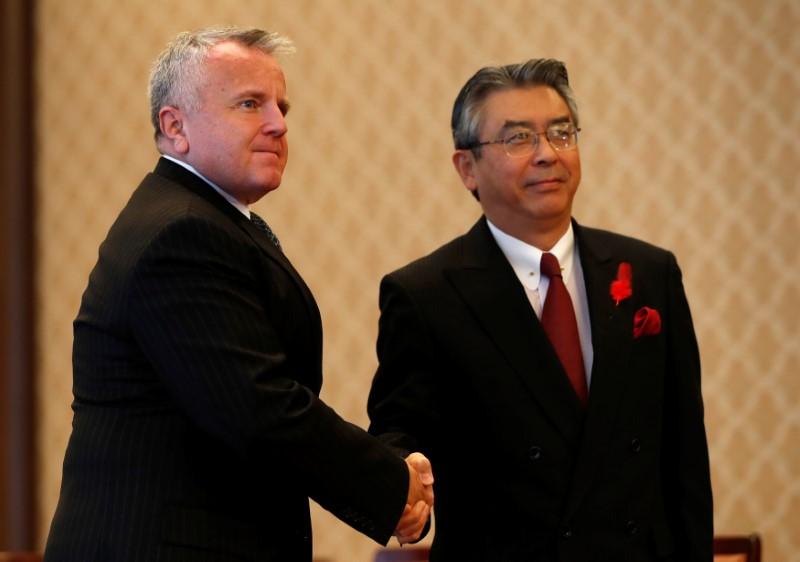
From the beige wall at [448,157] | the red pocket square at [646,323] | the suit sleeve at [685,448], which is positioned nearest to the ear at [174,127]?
the red pocket square at [646,323]

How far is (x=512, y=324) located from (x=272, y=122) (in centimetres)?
68

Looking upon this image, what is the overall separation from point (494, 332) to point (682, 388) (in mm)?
429

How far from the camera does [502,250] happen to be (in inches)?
106

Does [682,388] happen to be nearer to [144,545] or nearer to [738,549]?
[738,549]

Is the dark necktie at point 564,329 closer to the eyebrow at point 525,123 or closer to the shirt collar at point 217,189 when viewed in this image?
the eyebrow at point 525,123

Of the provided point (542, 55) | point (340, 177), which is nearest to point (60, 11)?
point (340, 177)

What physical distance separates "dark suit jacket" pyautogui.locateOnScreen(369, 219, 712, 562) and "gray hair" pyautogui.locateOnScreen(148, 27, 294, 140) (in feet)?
2.00

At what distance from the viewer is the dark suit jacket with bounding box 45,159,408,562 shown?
2.05 meters

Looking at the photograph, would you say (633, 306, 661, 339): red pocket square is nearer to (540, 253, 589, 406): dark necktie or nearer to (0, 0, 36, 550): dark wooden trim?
(540, 253, 589, 406): dark necktie

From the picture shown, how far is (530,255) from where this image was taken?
265 cm

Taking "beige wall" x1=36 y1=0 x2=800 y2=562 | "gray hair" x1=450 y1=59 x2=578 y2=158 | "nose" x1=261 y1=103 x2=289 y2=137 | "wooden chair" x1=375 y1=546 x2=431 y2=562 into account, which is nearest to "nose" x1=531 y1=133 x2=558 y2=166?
"gray hair" x1=450 y1=59 x2=578 y2=158

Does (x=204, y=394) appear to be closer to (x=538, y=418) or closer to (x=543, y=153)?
(x=538, y=418)

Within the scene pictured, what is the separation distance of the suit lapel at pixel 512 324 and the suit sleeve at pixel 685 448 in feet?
0.84

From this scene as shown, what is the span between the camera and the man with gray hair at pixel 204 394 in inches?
80.7
